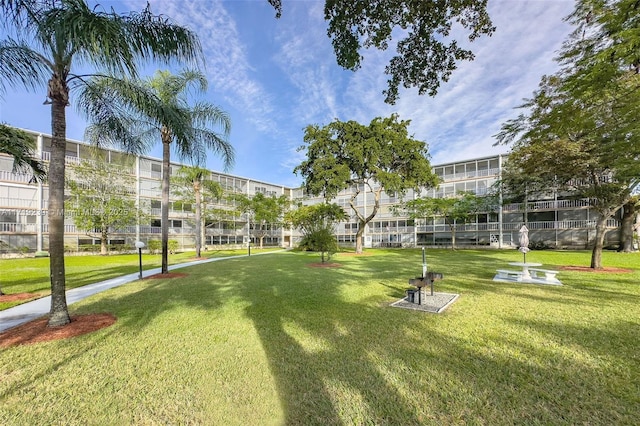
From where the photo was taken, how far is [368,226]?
46219mm

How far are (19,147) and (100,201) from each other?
25431mm

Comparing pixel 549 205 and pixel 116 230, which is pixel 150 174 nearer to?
pixel 116 230

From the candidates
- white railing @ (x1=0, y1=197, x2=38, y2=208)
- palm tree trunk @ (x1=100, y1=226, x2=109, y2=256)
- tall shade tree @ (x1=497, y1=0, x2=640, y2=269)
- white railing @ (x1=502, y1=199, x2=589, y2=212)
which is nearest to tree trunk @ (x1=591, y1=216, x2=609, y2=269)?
tall shade tree @ (x1=497, y1=0, x2=640, y2=269)

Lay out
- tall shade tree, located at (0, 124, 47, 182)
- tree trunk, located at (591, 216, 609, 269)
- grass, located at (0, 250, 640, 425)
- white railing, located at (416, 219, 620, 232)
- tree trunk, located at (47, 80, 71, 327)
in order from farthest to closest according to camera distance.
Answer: white railing, located at (416, 219, 620, 232)
tree trunk, located at (591, 216, 609, 269)
tall shade tree, located at (0, 124, 47, 182)
tree trunk, located at (47, 80, 71, 327)
grass, located at (0, 250, 640, 425)

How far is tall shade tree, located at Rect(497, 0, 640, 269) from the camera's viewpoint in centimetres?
439

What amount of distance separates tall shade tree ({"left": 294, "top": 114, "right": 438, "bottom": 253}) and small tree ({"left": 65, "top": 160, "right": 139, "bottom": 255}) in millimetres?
19621

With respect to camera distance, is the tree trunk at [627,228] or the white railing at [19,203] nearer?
the tree trunk at [627,228]

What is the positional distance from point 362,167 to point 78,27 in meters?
22.7

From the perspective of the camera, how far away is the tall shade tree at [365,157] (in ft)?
81.0

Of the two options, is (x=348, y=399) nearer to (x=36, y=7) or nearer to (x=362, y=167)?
(x=36, y=7)

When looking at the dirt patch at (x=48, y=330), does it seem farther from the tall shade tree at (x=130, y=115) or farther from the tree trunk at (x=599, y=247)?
the tree trunk at (x=599, y=247)

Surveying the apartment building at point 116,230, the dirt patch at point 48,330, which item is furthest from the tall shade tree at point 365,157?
the dirt patch at point 48,330

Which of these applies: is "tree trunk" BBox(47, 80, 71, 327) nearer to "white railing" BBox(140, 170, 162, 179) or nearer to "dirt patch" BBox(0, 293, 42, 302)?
"dirt patch" BBox(0, 293, 42, 302)

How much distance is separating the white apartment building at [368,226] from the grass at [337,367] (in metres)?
22.2
